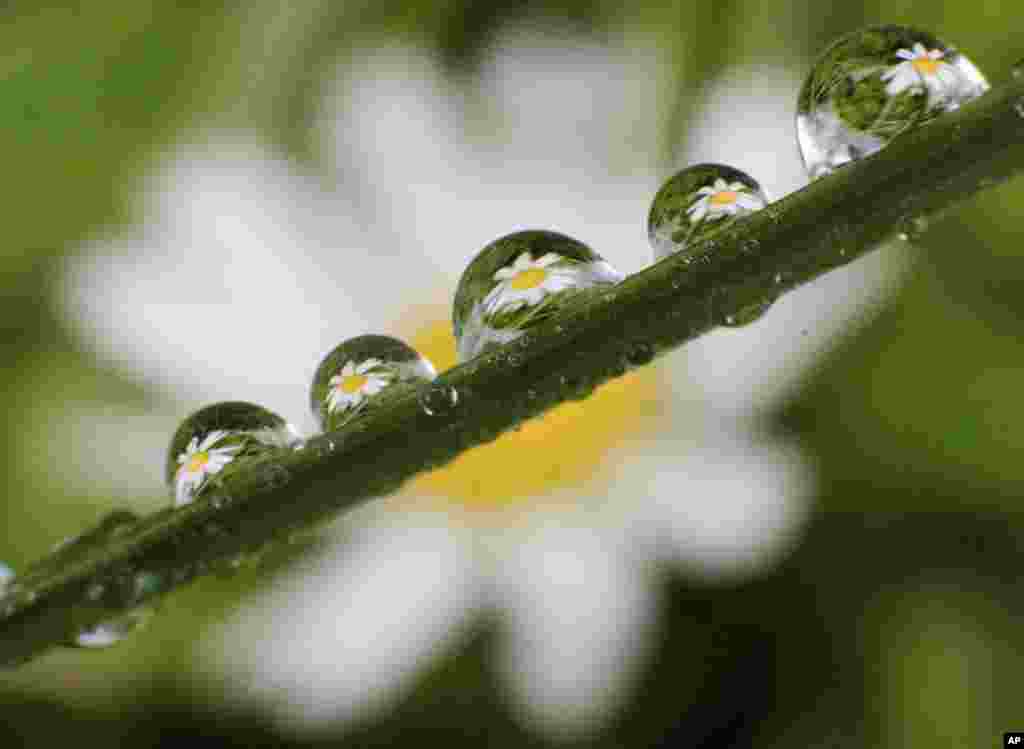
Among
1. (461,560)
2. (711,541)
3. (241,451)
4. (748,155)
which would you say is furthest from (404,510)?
(241,451)

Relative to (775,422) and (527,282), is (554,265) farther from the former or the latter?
(775,422)

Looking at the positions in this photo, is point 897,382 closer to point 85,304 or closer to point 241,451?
A: point 85,304

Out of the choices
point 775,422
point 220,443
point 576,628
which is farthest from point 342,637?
point 220,443

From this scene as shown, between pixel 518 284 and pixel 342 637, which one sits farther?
pixel 342 637

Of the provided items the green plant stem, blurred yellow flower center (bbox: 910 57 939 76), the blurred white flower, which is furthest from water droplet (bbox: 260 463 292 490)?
the blurred white flower

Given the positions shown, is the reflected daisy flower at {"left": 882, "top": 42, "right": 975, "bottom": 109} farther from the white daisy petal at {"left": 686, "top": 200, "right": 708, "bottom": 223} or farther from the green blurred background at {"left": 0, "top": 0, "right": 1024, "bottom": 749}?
the green blurred background at {"left": 0, "top": 0, "right": 1024, "bottom": 749}

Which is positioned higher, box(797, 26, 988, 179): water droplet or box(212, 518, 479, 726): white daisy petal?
box(212, 518, 479, 726): white daisy petal
